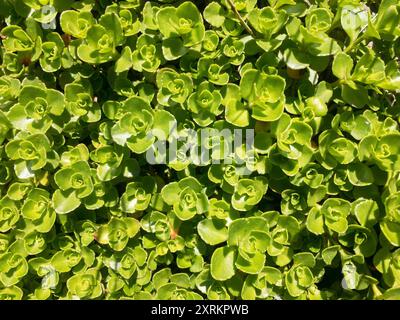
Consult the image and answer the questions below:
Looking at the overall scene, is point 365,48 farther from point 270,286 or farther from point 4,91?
point 4,91

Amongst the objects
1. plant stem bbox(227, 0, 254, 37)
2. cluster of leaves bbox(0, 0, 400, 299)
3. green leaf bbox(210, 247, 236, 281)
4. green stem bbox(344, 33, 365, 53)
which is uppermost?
plant stem bbox(227, 0, 254, 37)

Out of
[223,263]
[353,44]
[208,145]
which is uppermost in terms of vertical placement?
[353,44]

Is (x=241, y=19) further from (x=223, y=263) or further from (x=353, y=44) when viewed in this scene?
(x=223, y=263)

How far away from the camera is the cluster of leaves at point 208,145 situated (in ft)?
4.04

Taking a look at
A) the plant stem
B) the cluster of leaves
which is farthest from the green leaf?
the plant stem

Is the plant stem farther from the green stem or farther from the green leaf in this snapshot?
the green leaf

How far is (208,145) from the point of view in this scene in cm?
129

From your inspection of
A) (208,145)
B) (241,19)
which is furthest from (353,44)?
(208,145)

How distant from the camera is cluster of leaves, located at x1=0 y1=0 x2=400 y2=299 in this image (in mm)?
1230

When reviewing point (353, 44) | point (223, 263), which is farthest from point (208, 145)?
point (353, 44)

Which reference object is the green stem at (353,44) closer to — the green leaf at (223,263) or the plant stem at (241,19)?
the plant stem at (241,19)

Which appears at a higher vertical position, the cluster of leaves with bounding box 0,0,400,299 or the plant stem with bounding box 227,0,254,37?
the plant stem with bounding box 227,0,254,37

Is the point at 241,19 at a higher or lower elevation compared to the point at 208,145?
higher
